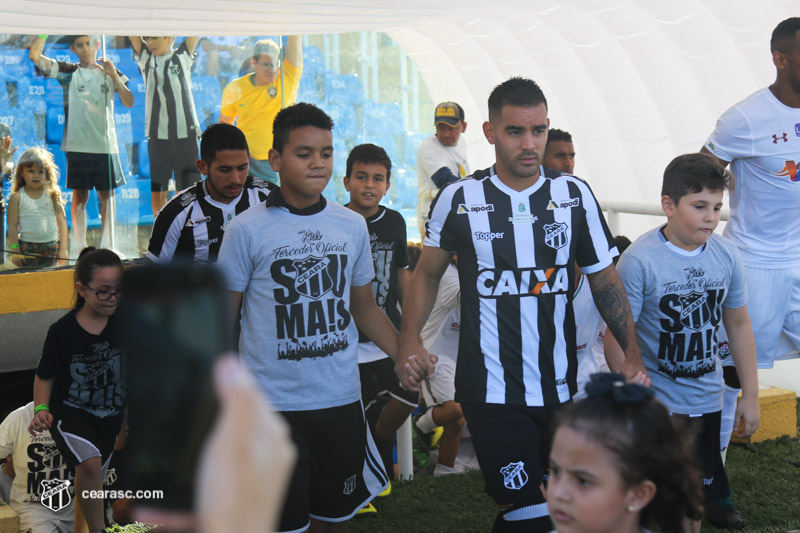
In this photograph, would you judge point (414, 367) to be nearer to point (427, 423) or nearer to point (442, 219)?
point (442, 219)

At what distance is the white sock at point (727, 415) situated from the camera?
4.40 metres

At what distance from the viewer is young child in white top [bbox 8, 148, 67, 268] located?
8250 millimetres

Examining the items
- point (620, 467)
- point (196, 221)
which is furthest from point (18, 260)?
point (620, 467)

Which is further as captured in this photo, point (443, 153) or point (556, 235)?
point (443, 153)

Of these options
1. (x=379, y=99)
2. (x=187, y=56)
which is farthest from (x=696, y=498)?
(x=379, y=99)

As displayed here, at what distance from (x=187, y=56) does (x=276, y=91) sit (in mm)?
1278

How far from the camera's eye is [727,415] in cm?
450

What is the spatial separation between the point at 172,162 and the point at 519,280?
6898 mm

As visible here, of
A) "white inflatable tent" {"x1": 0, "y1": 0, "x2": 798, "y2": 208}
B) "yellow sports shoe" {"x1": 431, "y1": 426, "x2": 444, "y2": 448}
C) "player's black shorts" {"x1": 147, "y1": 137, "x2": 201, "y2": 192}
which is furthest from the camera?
"player's black shorts" {"x1": 147, "y1": 137, "x2": 201, "y2": 192}

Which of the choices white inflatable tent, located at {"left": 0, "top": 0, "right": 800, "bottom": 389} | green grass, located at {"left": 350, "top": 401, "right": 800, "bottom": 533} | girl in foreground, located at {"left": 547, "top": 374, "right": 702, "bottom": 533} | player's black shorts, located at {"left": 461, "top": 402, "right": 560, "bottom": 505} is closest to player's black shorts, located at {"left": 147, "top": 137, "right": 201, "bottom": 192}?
white inflatable tent, located at {"left": 0, "top": 0, "right": 800, "bottom": 389}

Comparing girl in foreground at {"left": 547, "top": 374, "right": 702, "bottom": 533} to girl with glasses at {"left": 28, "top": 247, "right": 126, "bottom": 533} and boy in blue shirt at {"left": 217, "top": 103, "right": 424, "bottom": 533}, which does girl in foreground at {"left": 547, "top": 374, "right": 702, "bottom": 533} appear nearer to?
boy in blue shirt at {"left": 217, "top": 103, "right": 424, "bottom": 533}

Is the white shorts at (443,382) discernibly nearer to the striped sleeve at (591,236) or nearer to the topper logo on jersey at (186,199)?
the topper logo on jersey at (186,199)

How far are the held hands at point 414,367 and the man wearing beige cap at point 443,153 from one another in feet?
19.2

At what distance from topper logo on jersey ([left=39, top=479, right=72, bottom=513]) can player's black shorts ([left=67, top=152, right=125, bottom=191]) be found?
15.7ft
